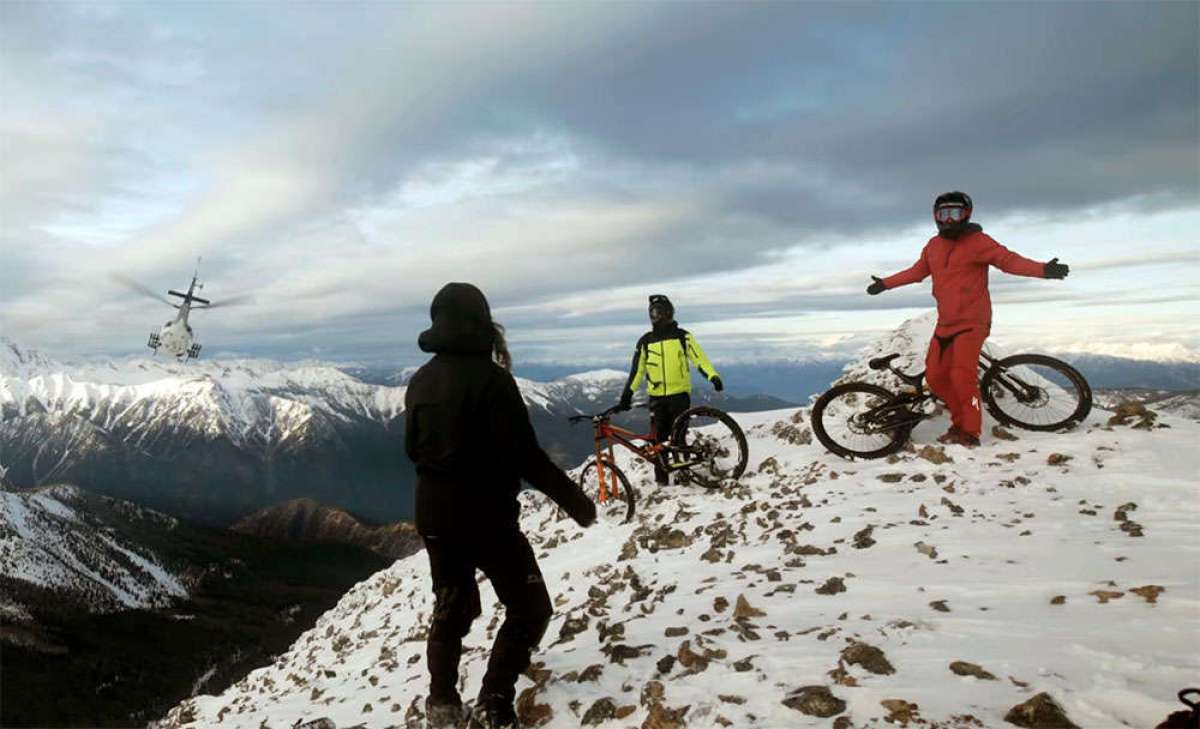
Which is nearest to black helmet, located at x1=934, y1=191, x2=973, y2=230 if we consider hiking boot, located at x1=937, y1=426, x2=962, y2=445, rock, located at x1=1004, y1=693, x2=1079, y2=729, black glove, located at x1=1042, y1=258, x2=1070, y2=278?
black glove, located at x1=1042, y1=258, x2=1070, y2=278

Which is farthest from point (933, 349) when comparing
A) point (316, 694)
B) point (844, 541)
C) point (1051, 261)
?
point (316, 694)

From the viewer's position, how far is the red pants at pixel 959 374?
407 inches

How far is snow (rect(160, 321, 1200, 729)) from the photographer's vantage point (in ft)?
14.9

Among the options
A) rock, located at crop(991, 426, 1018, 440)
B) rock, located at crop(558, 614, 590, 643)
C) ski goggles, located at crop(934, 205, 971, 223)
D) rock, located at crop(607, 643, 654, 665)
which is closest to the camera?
rock, located at crop(607, 643, 654, 665)

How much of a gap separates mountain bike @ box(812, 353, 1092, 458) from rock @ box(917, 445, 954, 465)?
0.65 metres

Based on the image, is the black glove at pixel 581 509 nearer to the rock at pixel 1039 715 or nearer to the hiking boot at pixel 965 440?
the rock at pixel 1039 715

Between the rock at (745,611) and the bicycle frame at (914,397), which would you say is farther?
the bicycle frame at (914,397)

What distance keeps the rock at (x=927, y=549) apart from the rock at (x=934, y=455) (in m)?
3.56

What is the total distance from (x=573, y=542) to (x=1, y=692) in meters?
173

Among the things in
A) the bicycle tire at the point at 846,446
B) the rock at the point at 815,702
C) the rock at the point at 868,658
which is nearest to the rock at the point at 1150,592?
the rock at the point at 868,658

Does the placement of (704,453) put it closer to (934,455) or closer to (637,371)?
(637,371)

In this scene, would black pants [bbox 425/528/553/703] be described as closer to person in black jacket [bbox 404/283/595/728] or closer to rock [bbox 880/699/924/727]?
person in black jacket [bbox 404/283/595/728]

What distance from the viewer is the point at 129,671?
144m

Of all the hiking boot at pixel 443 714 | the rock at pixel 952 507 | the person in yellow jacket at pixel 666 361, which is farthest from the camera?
the person in yellow jacket at pixel 666 361
